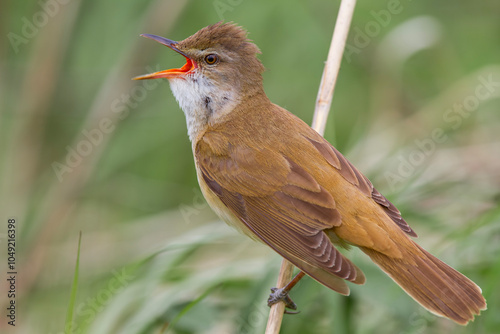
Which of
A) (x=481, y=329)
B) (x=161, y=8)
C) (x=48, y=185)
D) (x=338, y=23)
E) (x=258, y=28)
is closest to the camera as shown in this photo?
(x=481, y=329)

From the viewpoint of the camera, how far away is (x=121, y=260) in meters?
5.24

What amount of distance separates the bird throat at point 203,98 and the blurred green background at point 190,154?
69cm

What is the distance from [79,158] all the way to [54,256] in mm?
802

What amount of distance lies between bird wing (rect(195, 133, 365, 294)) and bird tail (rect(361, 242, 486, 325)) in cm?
24

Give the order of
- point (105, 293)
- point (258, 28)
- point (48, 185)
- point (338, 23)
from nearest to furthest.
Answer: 1. point (105, 293)
2. point (338, 23)
3. point (48, 185)
4. point (258, 28)

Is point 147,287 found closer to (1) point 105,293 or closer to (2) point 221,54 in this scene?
(1) point 105,293

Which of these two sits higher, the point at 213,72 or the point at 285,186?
the point at 213,72

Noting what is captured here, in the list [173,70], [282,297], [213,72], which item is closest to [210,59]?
[213,72]

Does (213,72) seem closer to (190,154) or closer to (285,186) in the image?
(285,186)

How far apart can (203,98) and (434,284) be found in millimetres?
1785

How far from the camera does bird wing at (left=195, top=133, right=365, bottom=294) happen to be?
3.45 metres

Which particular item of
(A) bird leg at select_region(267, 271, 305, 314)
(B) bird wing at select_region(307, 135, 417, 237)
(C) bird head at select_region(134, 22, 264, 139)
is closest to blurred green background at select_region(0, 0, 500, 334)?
(A) bird leg at select_region(267, 271, 305, 314)

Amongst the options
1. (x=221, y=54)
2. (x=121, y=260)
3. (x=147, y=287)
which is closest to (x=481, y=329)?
(x=147, y=287)

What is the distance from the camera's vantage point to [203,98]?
4.13 m
